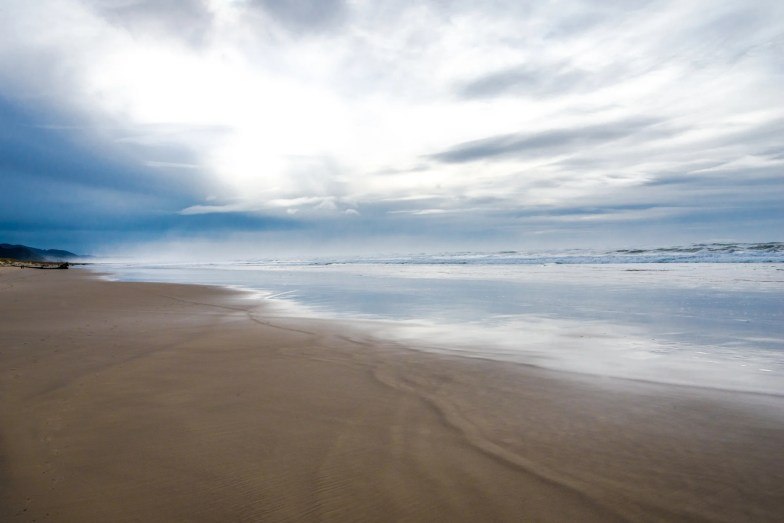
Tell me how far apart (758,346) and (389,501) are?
716cm

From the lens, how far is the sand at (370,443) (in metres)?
2.81

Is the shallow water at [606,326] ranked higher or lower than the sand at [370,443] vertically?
higher

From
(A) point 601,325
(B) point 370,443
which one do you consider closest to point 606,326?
(A) point 601,325

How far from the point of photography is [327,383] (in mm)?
5414

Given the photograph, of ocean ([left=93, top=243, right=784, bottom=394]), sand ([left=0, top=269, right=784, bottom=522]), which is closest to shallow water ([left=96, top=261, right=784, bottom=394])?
ocean ([left=93, top=243, right=784, bottom=394])

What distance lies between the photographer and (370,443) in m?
3.71

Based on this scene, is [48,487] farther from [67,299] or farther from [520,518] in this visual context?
[67,299]

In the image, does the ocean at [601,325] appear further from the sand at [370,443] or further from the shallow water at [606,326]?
the sand at [370,443]

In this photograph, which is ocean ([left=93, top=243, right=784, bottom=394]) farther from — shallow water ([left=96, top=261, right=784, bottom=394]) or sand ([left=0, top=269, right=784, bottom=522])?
sand ([left=0, top=269, right=784, bottom=522])

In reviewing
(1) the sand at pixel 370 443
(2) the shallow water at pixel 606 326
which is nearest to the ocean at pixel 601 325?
(2) the shallow water at pixel 606 326

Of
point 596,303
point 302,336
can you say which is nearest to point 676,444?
point 302,336

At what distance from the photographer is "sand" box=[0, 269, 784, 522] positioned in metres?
2.81

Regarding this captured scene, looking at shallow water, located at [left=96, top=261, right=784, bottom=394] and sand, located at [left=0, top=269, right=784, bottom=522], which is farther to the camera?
shallow water, located at [left=96, top=261, right=784, bottom=394]

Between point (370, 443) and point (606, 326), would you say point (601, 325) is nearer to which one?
point (606, 326)
